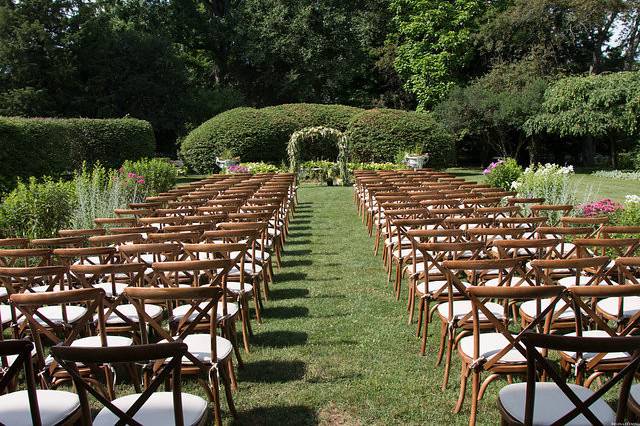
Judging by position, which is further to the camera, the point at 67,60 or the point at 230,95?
the point at 230,95

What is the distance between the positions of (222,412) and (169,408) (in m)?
1.06

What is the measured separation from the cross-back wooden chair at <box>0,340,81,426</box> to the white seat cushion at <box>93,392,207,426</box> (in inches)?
7.7

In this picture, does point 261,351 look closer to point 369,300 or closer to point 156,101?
point 369,300

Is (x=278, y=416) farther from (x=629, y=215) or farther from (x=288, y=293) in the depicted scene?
(x=629, y=215)

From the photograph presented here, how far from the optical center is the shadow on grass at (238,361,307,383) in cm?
440

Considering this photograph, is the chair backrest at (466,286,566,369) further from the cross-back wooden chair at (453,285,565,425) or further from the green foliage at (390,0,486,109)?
the green foliage at (390,0,486,109)

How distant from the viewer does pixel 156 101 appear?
1289 inches

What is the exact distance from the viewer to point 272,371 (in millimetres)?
4551

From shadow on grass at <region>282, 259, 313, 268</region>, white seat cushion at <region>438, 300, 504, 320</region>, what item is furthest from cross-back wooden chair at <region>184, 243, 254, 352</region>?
shadow on grass at <region>282, 259, 313, 268</region>

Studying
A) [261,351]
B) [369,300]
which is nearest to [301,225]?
[369,300]

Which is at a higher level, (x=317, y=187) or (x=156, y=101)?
(x=156, y=101)

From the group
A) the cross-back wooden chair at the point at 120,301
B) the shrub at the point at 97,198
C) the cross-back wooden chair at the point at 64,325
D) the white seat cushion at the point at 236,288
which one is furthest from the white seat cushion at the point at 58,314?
the shrub at the point at 97,198

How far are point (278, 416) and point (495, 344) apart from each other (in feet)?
4.85

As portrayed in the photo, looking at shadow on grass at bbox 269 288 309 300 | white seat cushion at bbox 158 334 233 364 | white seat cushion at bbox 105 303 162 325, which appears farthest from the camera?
shadow on grass at bbox 269 288 309 300
